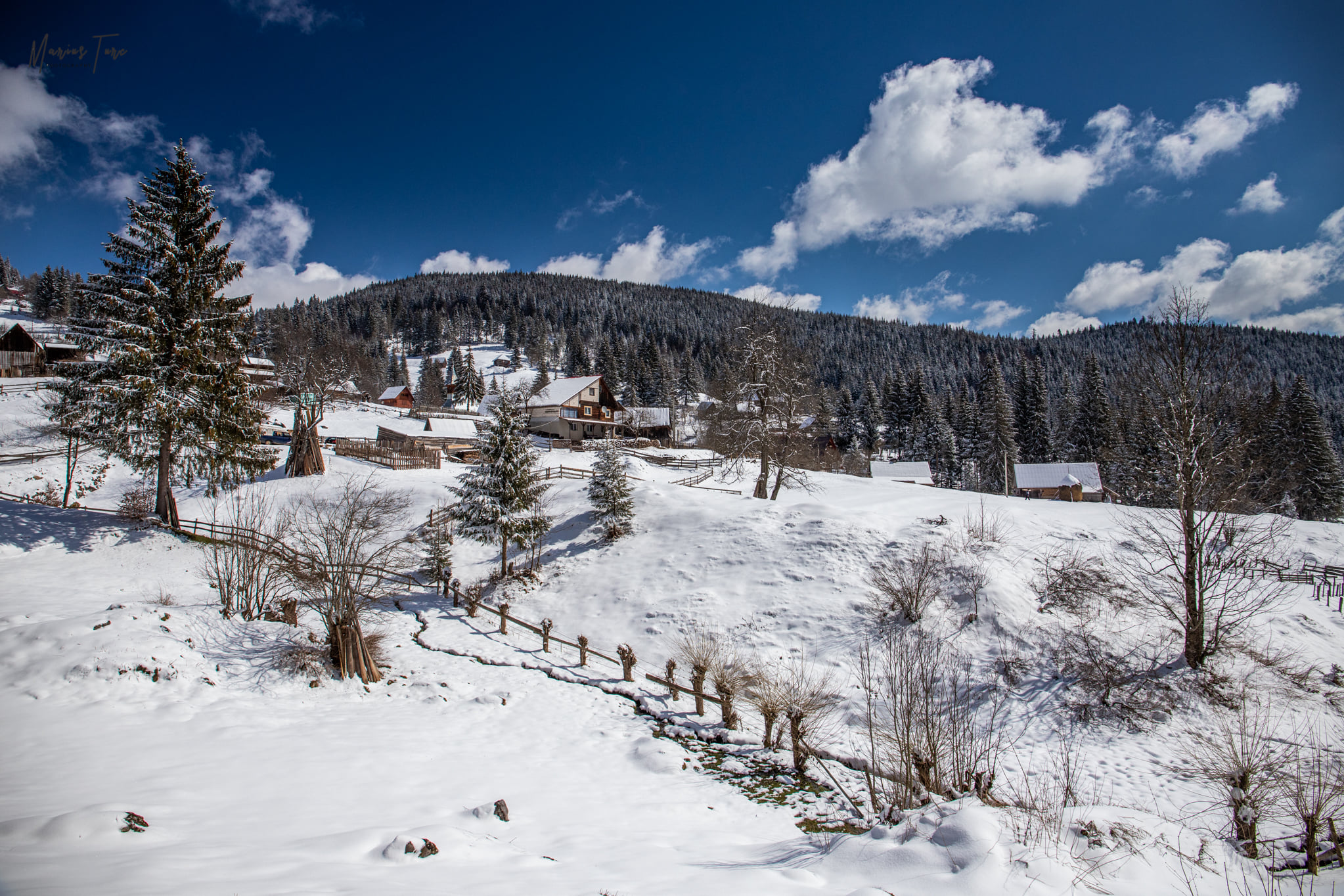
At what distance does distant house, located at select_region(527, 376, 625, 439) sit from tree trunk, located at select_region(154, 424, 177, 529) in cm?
4294

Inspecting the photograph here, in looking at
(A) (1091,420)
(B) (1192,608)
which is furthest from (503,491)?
(A) (1091,420)

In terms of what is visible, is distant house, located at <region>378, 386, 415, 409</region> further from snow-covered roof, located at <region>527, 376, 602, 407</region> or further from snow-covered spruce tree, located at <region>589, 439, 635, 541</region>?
snow-covered spruce tree, located at <region>589, 439, 635, 541</region>

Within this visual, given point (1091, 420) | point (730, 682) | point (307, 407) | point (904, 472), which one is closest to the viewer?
point (730, 682)

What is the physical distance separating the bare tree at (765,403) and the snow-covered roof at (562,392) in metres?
38.8

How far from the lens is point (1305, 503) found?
134ft

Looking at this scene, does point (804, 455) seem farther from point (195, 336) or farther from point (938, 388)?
point (938, 388)

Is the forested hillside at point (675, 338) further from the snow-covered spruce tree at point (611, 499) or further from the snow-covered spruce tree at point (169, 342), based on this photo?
the snow-covered spruce tree at point (169, 342)

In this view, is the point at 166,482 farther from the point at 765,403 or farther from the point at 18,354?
the point at 18,354

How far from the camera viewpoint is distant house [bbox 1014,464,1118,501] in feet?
146

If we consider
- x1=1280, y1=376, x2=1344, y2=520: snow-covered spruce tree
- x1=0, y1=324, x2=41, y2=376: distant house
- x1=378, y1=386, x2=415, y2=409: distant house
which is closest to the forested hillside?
x1=378, y1=386, x2=415, y2=409: distant house

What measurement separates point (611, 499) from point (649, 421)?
1864 inches

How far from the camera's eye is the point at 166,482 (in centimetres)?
2256

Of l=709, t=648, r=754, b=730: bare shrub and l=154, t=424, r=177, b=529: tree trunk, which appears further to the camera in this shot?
l=154, t=424, r=177, b=529: tree trunk

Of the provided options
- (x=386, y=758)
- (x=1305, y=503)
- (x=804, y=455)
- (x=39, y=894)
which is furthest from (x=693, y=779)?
(x=1305, y=503)
